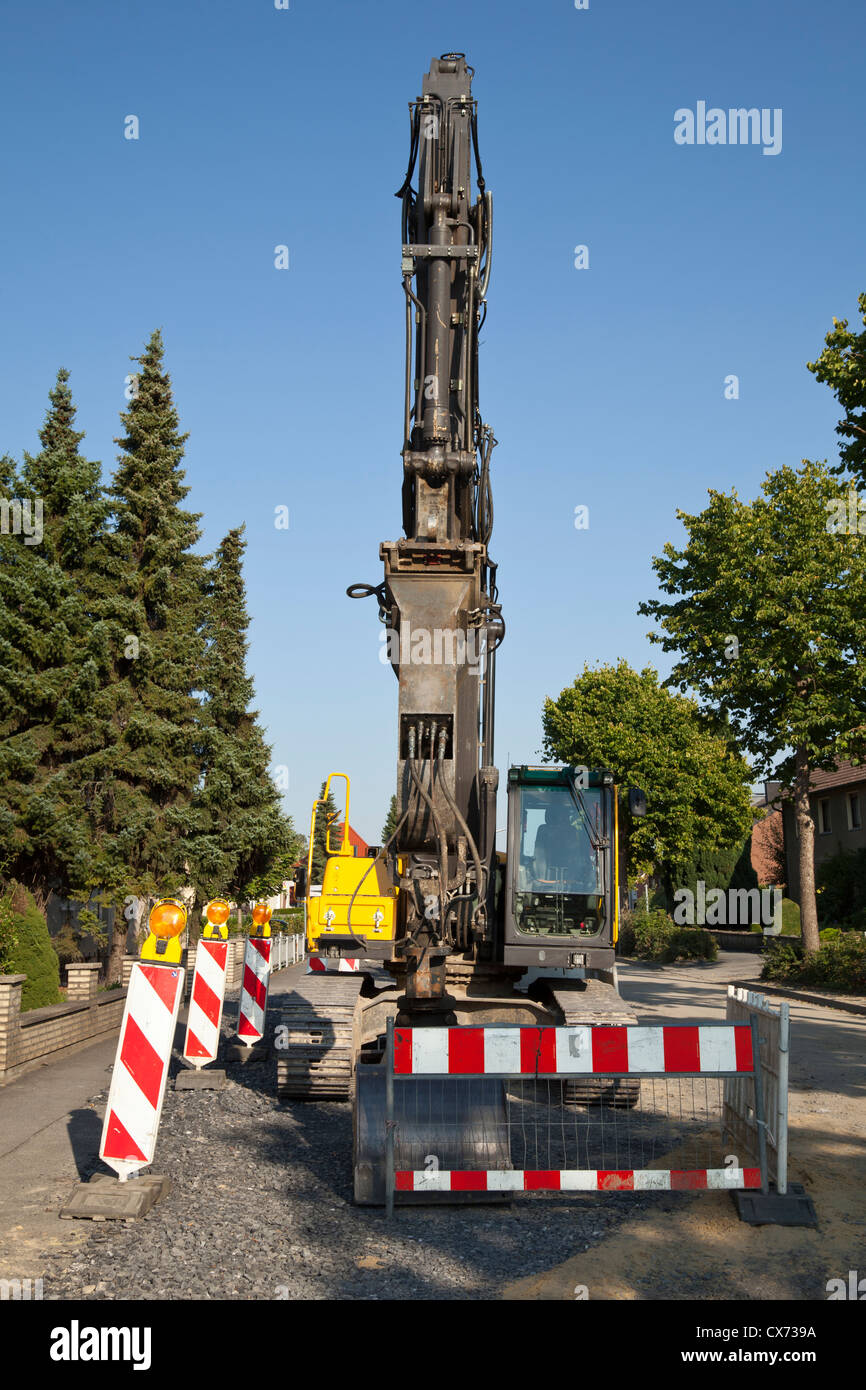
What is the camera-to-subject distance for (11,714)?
20578 mm

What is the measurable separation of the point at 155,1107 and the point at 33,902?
48.1 feet

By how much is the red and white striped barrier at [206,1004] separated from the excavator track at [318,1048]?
0.89 m

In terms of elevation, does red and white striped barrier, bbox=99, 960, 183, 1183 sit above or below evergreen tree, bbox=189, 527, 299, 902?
below

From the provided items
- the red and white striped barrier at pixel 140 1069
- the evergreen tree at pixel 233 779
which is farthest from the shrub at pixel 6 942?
the evergreen tree at pixel 233 779

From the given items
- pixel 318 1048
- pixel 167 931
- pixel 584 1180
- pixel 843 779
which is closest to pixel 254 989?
pixel 318 1048

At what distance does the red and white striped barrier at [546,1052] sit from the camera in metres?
6.44

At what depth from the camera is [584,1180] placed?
6238 millimetres

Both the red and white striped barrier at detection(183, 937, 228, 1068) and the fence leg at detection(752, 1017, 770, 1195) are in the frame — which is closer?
the fence leg at detection(752, 1017, 770, 1195)

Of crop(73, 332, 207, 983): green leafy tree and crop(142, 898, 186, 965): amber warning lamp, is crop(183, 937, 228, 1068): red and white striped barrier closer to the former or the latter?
crop(142, 898, 186, 965): amber warning lamp

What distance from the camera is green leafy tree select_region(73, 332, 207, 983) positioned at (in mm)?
22797

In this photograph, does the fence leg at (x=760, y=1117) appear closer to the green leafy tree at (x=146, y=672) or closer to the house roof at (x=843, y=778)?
the green leafy tree at (x=146, y=672)

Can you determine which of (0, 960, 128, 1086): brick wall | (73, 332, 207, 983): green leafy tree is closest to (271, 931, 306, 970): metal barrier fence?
(73, 332, 207, 983): green leafy tree

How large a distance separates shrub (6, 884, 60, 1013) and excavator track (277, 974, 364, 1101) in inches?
199
